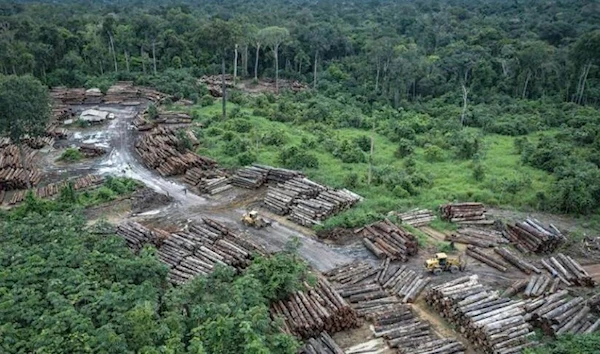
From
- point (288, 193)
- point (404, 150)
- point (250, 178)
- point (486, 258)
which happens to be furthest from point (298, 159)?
point (486, 258)

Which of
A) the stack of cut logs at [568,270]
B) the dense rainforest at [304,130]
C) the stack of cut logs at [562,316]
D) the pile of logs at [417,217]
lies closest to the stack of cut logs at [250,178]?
the dense rainforest at [304,130]

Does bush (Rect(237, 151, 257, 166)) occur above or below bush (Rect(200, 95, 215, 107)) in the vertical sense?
below

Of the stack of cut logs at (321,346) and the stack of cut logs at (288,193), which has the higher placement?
the stack of cut logs at (288,193)

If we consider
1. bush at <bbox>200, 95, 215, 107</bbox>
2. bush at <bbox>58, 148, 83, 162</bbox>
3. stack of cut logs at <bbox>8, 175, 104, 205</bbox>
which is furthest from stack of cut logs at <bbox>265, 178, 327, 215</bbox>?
bush at <bbox>200, 95, 215, 107</bbox>

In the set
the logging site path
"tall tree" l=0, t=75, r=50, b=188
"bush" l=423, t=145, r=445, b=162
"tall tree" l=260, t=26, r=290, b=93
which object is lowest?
the logging site path

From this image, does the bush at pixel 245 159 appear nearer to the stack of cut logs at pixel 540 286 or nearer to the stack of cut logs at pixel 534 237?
the stack of cut logs at pixel 534 237

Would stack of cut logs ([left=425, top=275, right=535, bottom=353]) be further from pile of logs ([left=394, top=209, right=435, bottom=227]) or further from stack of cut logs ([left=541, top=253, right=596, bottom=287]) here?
pile of logs ([left=394, top=209, right=435, bottom=227])

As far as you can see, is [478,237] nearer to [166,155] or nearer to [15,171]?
[166,155]

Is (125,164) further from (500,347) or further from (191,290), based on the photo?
(500,347)
